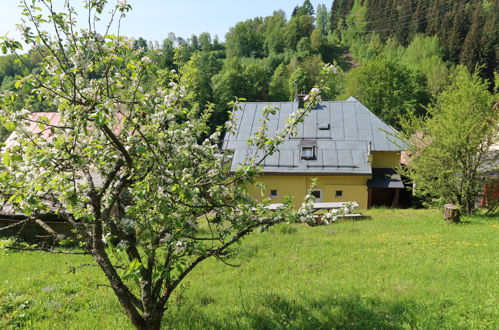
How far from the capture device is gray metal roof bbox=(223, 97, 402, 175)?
69.1ft

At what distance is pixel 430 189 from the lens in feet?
50.8

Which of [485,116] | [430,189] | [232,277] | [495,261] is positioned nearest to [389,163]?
[430,189]

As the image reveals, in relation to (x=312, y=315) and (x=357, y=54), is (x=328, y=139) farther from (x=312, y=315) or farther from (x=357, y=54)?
(x=357, y=54)

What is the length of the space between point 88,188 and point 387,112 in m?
45.0

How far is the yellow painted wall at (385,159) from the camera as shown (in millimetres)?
22391

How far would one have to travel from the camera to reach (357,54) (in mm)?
96625

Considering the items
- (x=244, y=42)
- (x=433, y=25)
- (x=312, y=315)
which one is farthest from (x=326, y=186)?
(x=244, y=42)

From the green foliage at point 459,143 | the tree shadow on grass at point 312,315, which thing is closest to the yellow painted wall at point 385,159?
the green foliage at point 459,143

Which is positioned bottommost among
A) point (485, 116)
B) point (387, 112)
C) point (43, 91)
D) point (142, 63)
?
point (43, 91)

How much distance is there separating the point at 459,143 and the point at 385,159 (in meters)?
8.43

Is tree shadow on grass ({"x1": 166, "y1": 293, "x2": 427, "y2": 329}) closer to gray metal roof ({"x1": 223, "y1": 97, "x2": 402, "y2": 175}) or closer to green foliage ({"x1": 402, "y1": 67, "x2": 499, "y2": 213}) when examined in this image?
green foliage ({"x1": 402, "y1": 67, "x2": 499, "y2": 213})

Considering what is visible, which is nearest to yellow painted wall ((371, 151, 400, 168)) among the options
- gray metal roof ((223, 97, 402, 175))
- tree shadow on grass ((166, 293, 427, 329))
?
gray metal roof ((223, 97, 402, 175))

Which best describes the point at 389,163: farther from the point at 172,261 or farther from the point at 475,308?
the point at 172,261

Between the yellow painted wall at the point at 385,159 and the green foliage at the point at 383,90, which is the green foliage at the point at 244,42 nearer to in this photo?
the green foliage at the point at 383,90
